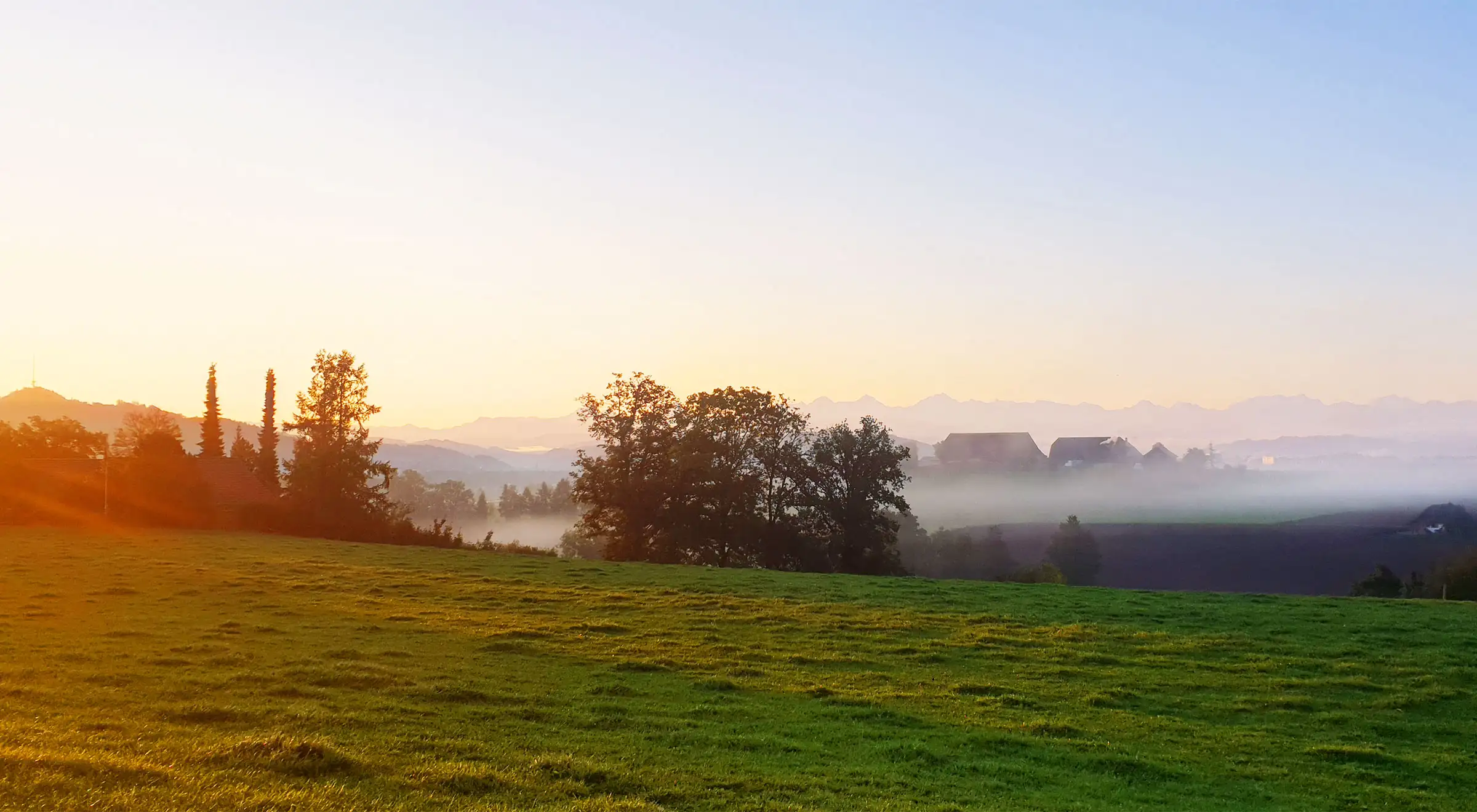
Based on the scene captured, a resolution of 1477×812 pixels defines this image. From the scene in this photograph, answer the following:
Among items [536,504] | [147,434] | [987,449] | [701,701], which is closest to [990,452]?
[987,449]

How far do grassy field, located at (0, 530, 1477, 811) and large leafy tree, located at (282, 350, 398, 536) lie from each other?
39.3 m

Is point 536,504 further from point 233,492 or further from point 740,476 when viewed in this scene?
point 740,476

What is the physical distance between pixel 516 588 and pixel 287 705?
62.4 feet

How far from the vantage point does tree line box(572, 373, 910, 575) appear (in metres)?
66.4

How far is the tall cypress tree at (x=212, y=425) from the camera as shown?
98500 mm

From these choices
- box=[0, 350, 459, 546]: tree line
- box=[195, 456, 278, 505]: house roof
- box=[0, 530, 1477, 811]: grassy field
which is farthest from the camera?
box=[195, 456, 278, 505]: house roof

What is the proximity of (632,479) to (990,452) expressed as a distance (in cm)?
13393

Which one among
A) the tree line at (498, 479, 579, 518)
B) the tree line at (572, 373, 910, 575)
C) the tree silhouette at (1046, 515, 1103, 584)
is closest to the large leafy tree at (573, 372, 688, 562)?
the tree line at (572, 373, 910, 575)

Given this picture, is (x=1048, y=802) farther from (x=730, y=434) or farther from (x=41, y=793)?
(x=730, y=434)

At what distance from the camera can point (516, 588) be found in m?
32.9

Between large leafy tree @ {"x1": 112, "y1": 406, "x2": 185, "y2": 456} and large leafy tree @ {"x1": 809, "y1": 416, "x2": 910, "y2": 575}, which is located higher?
large leafy tree @ {"x1": 112, "y1": 406, "x2": 185, "y2": 456}

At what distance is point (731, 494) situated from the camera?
67.0 meters

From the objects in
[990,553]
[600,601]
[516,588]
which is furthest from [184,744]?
[990,553]

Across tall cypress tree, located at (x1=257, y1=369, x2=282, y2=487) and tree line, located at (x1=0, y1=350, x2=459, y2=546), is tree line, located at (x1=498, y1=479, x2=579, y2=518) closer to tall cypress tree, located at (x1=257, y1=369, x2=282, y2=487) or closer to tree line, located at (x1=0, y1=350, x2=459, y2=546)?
tall cypress tree, located at (x1=257, y1=369, x2=282, y2=487)
